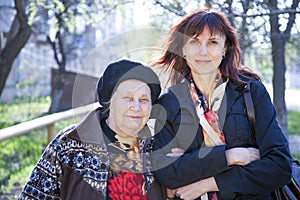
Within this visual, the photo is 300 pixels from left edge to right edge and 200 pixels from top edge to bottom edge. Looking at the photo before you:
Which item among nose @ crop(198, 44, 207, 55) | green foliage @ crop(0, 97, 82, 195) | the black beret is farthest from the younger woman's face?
green foliage @ crop(0, 97, 82, 195)

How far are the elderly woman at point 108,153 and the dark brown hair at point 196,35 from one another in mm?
311

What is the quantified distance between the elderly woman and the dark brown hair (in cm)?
31

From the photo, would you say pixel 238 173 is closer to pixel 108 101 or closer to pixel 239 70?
pixel 239 70

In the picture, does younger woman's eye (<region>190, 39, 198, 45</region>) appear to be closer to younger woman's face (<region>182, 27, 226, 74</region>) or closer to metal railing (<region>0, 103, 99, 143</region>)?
younger woman's face (<region>182, 27, 226, 74</region>)

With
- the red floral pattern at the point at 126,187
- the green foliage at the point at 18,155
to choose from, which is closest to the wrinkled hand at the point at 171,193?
the red floral pattern at the point at 126,187

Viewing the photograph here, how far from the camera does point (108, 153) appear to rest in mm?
2596

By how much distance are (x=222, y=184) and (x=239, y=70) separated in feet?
2.05

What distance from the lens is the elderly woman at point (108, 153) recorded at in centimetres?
255

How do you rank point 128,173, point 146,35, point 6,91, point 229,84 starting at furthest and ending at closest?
point 6,91 → point 146,35 → point 229,84 → point 128,173

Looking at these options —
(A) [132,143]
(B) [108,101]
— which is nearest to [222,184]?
(A) [132,143]

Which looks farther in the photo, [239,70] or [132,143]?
[239,70]

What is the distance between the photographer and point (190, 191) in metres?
2.66

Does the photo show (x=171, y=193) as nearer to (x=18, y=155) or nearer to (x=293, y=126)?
(x=18, y=155)

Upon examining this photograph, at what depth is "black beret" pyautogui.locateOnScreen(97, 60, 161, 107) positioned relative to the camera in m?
2.56
